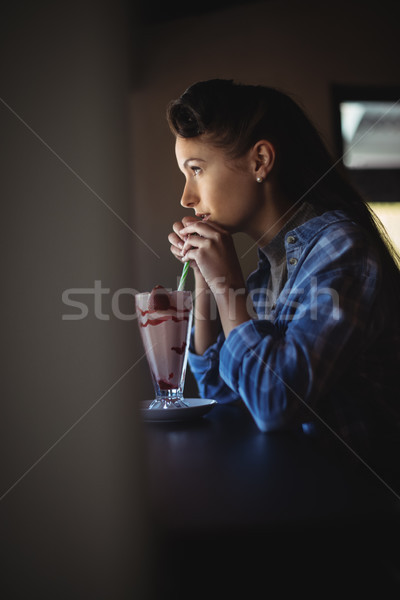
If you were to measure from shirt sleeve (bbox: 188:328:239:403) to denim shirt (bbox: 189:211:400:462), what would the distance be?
0.80 feet

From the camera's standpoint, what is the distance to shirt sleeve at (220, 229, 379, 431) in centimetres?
71

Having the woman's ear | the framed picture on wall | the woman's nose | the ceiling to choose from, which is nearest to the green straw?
the woman's nose

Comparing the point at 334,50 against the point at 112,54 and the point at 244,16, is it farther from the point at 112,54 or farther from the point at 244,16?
the point at 112,54

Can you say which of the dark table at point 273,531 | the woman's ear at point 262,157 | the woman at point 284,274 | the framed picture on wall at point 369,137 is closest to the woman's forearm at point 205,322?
the woman at point 284,274

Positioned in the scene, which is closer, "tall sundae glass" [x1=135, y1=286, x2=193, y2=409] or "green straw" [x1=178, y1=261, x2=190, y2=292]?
"tall sundae glass" [x1=135, y1=286, x2=193, y2=409]

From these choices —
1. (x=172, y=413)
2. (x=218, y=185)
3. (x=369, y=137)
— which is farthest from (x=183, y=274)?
(x=369, y=137)

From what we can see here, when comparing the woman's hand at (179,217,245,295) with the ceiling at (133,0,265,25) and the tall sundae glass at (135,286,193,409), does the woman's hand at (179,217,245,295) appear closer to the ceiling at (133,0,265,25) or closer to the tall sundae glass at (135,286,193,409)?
the tall sundae glass at (135,286,193,409)

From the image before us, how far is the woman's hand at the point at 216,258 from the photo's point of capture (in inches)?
33.7

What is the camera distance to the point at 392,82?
3.50 feet

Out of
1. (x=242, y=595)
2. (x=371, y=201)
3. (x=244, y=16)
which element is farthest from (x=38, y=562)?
(x=244, y=16)

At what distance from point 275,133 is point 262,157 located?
0.06 metres

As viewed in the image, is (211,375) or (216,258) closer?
(216,258)

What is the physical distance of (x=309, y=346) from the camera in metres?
0.71

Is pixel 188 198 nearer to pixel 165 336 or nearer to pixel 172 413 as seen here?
pixel 165 336
